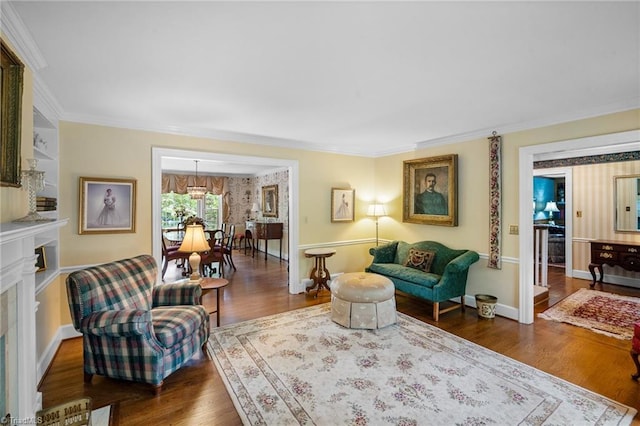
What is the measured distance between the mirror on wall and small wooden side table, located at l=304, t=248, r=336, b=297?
5.28m

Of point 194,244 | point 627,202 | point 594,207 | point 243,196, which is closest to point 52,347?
point 194,244

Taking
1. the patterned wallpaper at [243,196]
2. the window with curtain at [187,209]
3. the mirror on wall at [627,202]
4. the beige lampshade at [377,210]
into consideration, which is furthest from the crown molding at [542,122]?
the window with curtain at [187,209]

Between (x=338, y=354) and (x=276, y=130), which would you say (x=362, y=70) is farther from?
(x=338, y=354)

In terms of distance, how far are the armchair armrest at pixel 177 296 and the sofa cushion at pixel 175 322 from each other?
0.38 ft

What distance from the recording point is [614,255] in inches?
204

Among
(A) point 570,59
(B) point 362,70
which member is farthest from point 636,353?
(B) point 362,70

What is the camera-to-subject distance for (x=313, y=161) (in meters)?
5.16

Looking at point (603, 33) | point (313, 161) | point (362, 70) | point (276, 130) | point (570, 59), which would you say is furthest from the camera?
point (313, 161)

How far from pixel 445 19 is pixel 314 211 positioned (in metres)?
3.74

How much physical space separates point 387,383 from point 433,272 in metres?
2.35

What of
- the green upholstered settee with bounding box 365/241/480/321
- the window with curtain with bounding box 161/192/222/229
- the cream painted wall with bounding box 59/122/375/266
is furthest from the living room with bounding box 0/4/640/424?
the window with curtain with bounding box 161/192/222/229

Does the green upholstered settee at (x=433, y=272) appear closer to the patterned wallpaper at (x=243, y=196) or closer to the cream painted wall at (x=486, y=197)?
the cream painted wall at (x=486, y=197)

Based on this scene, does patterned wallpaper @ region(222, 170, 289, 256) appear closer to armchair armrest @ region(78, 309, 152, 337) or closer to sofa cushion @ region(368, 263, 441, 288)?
sofa cushion @ region(368, 263, 441, 288)

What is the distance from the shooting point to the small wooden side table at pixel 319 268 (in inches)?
190
